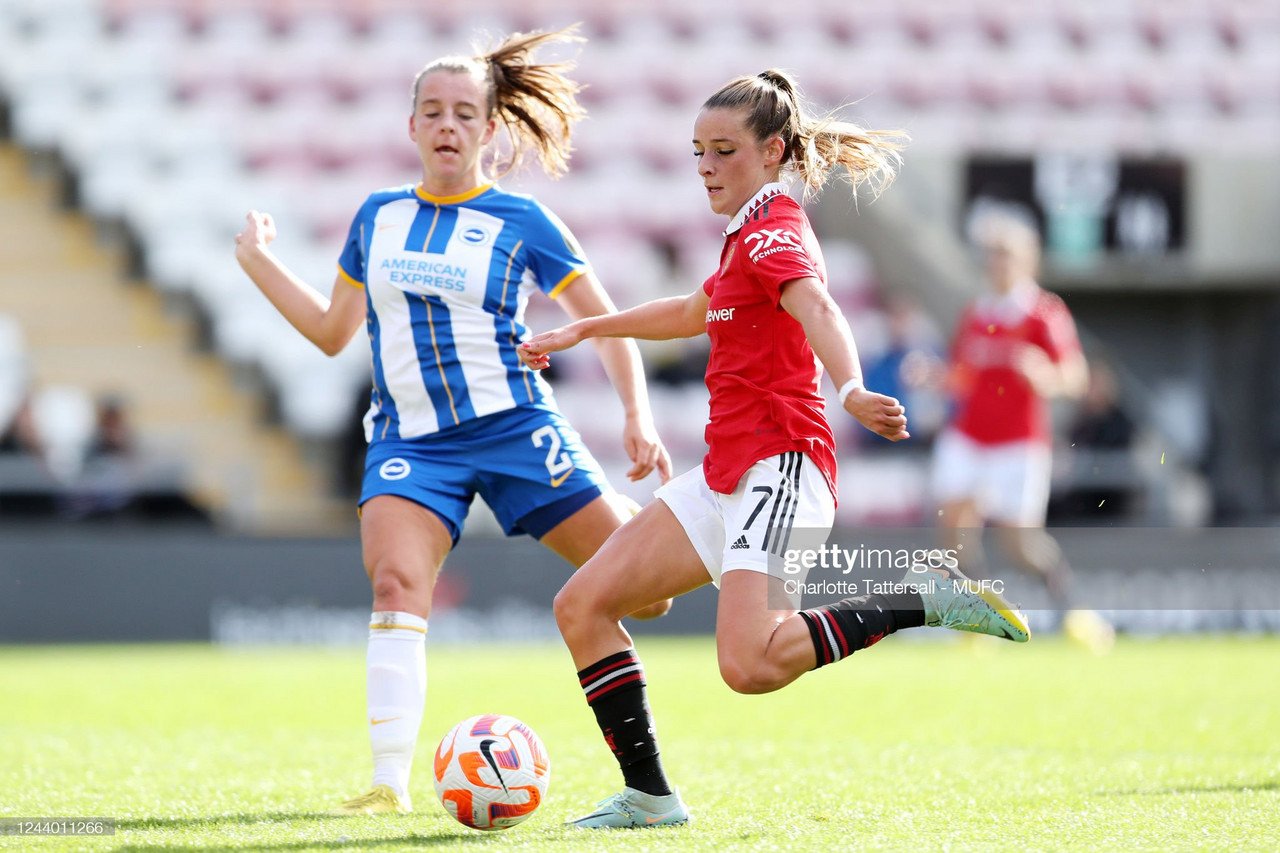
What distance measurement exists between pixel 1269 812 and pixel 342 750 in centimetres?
327

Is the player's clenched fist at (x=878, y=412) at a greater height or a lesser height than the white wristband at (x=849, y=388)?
lesser

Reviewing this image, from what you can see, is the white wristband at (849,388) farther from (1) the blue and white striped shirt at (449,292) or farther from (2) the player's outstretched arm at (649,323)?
(1) the blue and white striped shirt at (449,292)

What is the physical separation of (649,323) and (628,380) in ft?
1.57

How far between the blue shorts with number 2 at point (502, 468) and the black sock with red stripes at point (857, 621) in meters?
1.00

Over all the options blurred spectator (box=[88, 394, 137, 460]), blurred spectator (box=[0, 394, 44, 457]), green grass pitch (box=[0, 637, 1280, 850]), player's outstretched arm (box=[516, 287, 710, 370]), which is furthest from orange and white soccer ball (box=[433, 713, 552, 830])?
blurred spectator (box=[0, 394, 44, 457])

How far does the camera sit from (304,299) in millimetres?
5031

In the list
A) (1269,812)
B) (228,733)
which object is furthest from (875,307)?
A: (1269,812)

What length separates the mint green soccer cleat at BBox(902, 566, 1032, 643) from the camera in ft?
13.6

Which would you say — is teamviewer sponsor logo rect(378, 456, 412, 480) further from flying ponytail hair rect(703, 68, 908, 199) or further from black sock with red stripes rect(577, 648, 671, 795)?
flying ponytail hair rect(703, 68, 908, 199)

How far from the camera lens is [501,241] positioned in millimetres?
4906

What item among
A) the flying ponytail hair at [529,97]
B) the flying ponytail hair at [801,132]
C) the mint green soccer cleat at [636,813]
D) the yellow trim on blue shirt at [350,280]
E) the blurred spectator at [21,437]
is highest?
the flying ponytail hair at [529,97]

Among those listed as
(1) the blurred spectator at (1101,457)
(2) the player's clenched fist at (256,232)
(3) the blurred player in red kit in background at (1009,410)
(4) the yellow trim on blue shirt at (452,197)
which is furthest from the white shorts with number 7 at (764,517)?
(1) the blurred spectator at (1101,457)

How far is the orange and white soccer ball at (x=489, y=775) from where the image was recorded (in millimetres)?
4090

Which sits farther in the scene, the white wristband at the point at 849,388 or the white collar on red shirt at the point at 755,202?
the white collar on red shirt at the point at 755,202
